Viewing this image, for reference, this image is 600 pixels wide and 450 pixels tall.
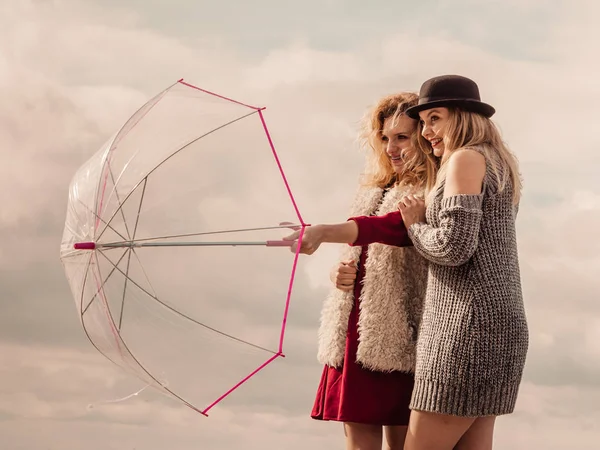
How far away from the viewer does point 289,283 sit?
276 cm

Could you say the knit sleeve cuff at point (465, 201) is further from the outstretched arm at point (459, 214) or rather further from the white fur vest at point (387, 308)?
the white fur vest at point (387, 308)

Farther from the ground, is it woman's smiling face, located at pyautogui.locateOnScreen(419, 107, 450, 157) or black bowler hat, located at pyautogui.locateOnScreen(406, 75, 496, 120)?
black bowler hat, located at pyautogui.locateOnScreen(406, 75, 496, 120)

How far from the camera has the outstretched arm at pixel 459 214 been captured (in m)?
2.50

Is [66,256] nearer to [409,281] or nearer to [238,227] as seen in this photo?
[238,227]

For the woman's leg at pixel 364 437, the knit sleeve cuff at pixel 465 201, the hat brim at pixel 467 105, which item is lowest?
the woman's leg at pixel 364 437

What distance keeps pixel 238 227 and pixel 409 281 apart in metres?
0.64

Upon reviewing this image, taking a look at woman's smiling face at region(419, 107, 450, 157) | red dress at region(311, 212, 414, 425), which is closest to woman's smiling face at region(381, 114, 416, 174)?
woman's smiling face at region(419, 107, 450, 157)

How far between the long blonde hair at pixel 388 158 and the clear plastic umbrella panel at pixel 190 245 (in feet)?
1.63

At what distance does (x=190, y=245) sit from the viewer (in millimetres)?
2861

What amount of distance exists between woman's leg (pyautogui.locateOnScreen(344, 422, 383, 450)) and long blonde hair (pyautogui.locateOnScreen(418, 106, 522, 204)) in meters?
0.92

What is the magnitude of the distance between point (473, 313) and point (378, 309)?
0.46m

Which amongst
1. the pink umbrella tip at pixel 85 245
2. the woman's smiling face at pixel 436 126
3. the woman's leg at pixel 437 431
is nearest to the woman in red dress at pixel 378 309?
the woman's smiling face at pixel 436 126

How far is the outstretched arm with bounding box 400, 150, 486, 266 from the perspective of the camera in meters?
2.50

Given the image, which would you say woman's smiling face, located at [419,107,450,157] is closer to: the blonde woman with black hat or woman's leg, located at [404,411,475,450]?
the blonde woman with black hat
